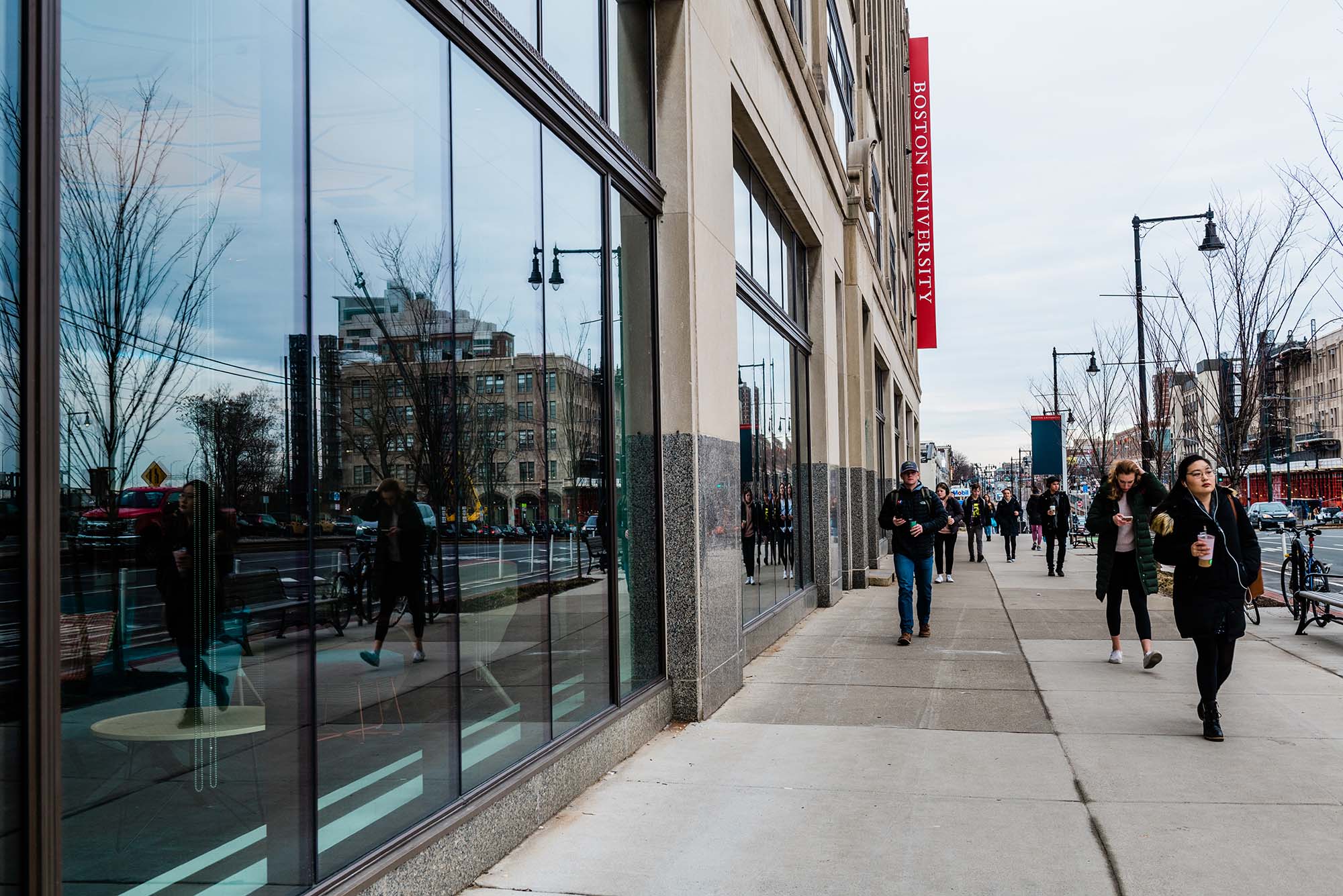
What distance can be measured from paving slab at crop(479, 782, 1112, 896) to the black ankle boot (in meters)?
1.97

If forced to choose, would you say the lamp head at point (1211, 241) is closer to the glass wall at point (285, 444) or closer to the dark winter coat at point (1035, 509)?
the dark winter coat at point (1035, 509)

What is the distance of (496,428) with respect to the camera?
5391mm

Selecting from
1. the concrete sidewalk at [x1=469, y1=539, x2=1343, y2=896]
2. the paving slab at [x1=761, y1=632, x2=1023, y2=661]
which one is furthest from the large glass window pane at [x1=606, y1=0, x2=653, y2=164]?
the paving slab at [x1=761, y1=632, x2=1023, y2=661]

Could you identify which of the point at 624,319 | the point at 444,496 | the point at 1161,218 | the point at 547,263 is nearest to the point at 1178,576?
the point at 624,319

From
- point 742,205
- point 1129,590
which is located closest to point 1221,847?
point 1129,590

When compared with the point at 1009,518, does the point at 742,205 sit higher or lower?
higher

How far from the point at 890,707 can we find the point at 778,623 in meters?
4.13

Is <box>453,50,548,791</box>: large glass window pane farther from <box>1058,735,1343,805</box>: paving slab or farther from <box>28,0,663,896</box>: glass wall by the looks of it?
<box>1058,735,1343,805</box>: paving slab

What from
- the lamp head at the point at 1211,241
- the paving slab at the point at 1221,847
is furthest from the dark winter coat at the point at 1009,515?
the paving slab at the point at 1221,847

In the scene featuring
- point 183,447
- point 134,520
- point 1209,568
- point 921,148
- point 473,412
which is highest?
point 921,148

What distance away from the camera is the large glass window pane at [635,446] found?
24.4 feet

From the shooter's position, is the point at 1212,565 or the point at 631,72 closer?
the point at 1212,565

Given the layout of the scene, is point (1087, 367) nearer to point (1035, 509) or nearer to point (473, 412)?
point (1035, 509)

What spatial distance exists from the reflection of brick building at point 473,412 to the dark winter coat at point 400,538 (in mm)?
107
